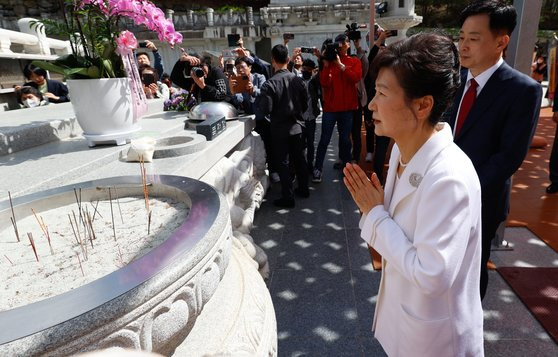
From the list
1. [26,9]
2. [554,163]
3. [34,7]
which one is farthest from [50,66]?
[26,9]

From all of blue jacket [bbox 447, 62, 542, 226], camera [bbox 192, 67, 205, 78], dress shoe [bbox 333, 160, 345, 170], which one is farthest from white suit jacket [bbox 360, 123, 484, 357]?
dress shoe [bbox 333, 160, 345, 170]

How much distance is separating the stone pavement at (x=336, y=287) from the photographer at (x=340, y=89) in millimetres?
1244

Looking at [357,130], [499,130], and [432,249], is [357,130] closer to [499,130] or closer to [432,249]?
[499,130]

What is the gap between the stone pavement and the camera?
2242 mm

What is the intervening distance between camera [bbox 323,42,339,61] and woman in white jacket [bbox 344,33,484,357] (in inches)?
154

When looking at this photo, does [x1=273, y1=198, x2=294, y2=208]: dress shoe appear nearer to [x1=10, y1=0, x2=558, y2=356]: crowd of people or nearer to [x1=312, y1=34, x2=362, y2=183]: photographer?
[x1=312, y1=34, x2=362, y2=183]: photographer

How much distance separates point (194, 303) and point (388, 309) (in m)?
0.75

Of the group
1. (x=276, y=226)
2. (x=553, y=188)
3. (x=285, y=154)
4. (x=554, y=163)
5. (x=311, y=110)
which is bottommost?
(x=276, y=226)

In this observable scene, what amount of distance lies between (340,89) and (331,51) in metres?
0.54

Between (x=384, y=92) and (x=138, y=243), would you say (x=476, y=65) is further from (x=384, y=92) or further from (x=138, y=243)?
(x=138, y=243)

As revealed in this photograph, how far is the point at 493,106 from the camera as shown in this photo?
1.96m

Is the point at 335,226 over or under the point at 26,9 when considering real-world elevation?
under

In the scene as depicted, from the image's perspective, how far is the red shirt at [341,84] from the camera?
4.94 metres

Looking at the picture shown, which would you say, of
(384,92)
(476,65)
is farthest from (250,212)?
(384,92)
